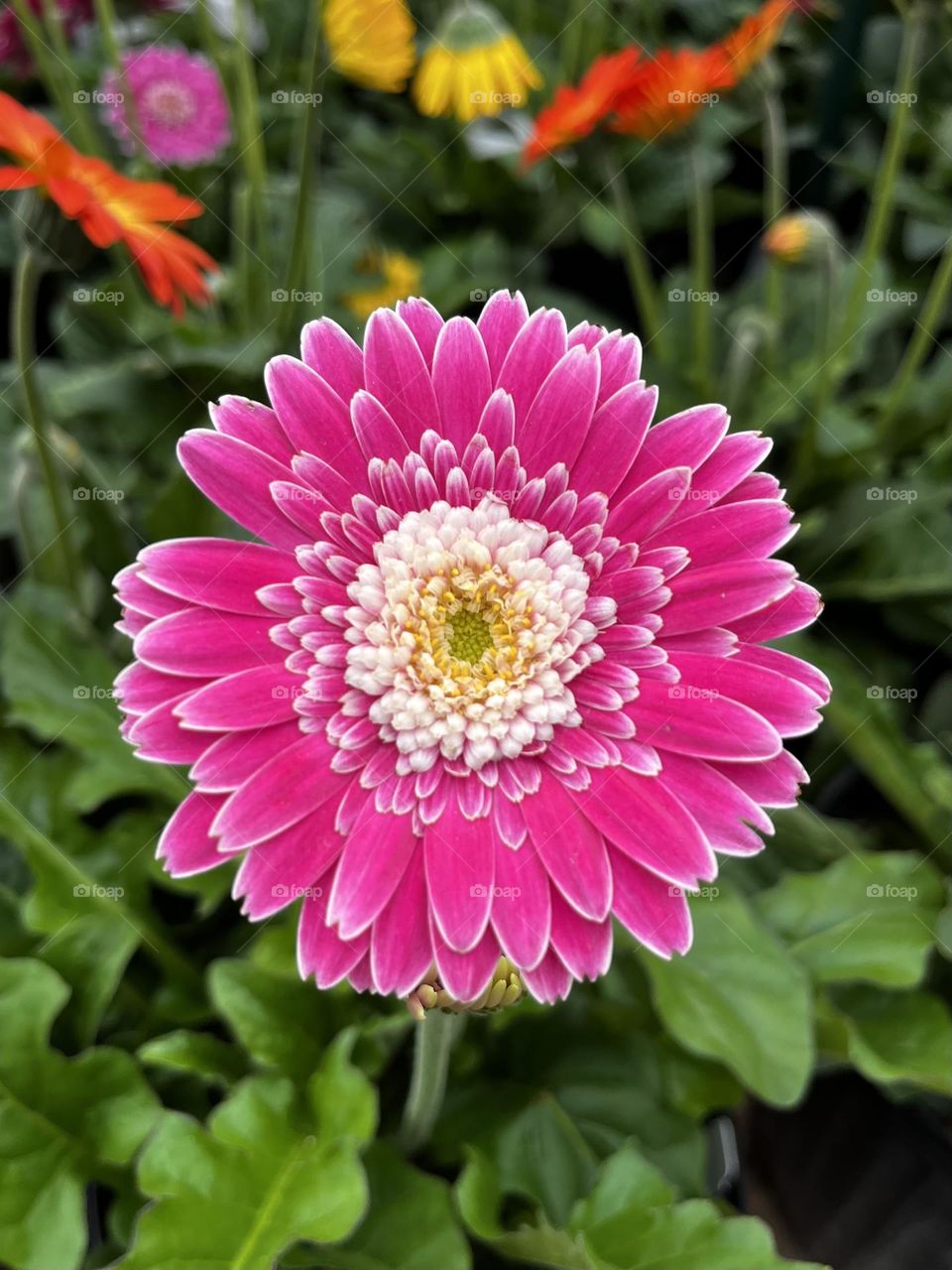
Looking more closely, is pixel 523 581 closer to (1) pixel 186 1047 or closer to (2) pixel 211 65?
(1) pixel 186 1047

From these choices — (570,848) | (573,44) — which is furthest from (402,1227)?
(573,44)

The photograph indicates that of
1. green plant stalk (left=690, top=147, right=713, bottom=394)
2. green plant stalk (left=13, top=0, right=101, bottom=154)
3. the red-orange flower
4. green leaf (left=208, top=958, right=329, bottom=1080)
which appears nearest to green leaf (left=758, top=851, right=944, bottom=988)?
green leaf (left=208, top=958, right=329, bottom=1080)

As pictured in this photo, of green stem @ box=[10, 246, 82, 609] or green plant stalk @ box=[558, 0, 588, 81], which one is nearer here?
green stem @ box=[10, 246, 82, 609]

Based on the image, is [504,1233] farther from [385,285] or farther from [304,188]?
[385,285]

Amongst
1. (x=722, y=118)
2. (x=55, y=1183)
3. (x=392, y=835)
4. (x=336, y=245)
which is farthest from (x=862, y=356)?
(x=55, y=1183)

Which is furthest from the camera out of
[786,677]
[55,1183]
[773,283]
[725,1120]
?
[773,283]

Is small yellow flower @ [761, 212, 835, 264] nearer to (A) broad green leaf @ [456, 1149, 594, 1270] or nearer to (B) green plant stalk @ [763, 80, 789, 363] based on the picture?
(B) green plant stalk @ [763, 80, 789, 363]

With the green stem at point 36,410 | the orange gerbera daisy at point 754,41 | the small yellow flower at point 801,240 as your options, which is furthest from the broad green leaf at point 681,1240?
the orange gerbera daisy at point 754,41
